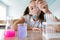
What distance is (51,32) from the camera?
128 cm

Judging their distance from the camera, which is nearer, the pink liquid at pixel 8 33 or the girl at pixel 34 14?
the pink liquid at pixel 8 33

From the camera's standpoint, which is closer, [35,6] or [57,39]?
[57,39]

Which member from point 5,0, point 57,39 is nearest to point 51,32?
point 57,39

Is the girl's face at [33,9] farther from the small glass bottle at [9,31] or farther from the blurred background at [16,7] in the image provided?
the small glass bottle at [9,31]

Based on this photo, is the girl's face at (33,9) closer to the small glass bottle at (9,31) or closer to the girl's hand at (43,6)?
the girl's hand at (43,6)

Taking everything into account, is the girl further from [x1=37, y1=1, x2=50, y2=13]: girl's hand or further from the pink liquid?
the pink liquid

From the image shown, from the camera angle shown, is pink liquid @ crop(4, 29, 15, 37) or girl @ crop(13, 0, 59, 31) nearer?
pink liquid @ crop(4, 29, 15, 37)

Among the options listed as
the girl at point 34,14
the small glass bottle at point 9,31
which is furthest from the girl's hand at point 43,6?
the small glass bottle at point 9,31

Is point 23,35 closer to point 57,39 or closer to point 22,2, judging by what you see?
point 57,39

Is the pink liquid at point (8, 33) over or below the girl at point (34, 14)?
below

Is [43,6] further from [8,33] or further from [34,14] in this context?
[8,33]

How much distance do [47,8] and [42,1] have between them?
0.62 ft

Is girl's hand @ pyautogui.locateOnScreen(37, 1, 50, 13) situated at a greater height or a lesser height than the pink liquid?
greater

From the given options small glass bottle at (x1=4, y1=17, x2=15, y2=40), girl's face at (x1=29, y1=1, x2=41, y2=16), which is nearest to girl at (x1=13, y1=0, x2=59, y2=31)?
girl's face at (x1=29, y1=1, x2=41, y2=16)
